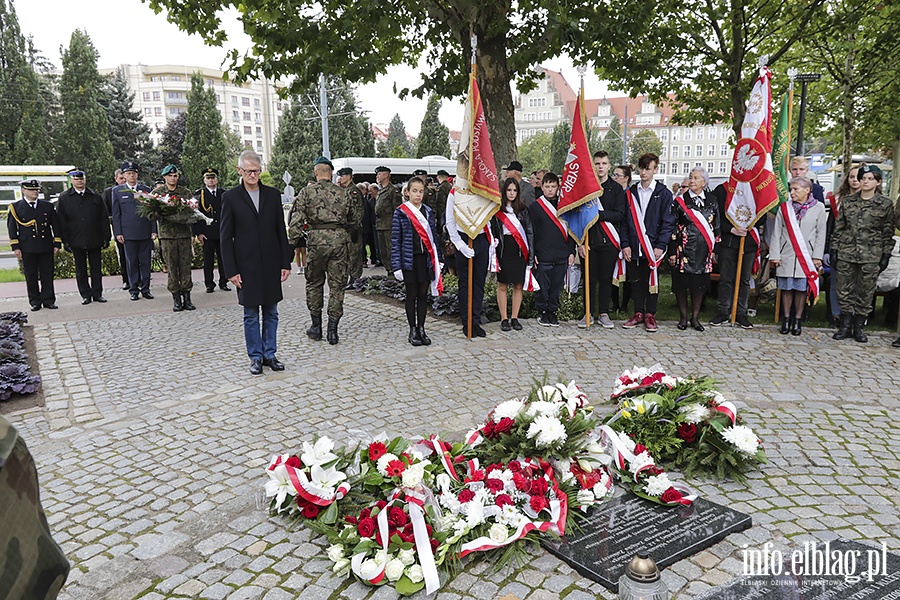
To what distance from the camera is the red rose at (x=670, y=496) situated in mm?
3738

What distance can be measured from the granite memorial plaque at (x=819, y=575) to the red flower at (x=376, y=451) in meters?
Result: 1.92

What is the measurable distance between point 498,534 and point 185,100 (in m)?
104

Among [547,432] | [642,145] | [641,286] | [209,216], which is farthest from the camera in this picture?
[642,145]

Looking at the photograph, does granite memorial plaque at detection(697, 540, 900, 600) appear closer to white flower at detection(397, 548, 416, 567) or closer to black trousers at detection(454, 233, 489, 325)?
white flower at detection(397, 548, 416, 567)

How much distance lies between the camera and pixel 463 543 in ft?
11.1

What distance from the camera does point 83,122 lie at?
40812mm

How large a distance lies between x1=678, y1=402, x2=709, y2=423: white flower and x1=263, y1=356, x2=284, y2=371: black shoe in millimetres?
4251

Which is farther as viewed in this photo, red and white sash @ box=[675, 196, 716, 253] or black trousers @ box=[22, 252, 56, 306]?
black trousers @ box=[22, 252, 56, 306]

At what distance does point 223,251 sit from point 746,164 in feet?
22.6

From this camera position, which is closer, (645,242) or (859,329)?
(859,329)

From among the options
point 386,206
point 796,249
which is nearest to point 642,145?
point 386,206

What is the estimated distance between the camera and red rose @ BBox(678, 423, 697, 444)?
14.8 ft

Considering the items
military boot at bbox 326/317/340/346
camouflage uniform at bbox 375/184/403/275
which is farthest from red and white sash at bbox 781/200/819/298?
camouflage uniform at bbox 375/184/403/275

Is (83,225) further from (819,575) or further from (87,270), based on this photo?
(819,575)
